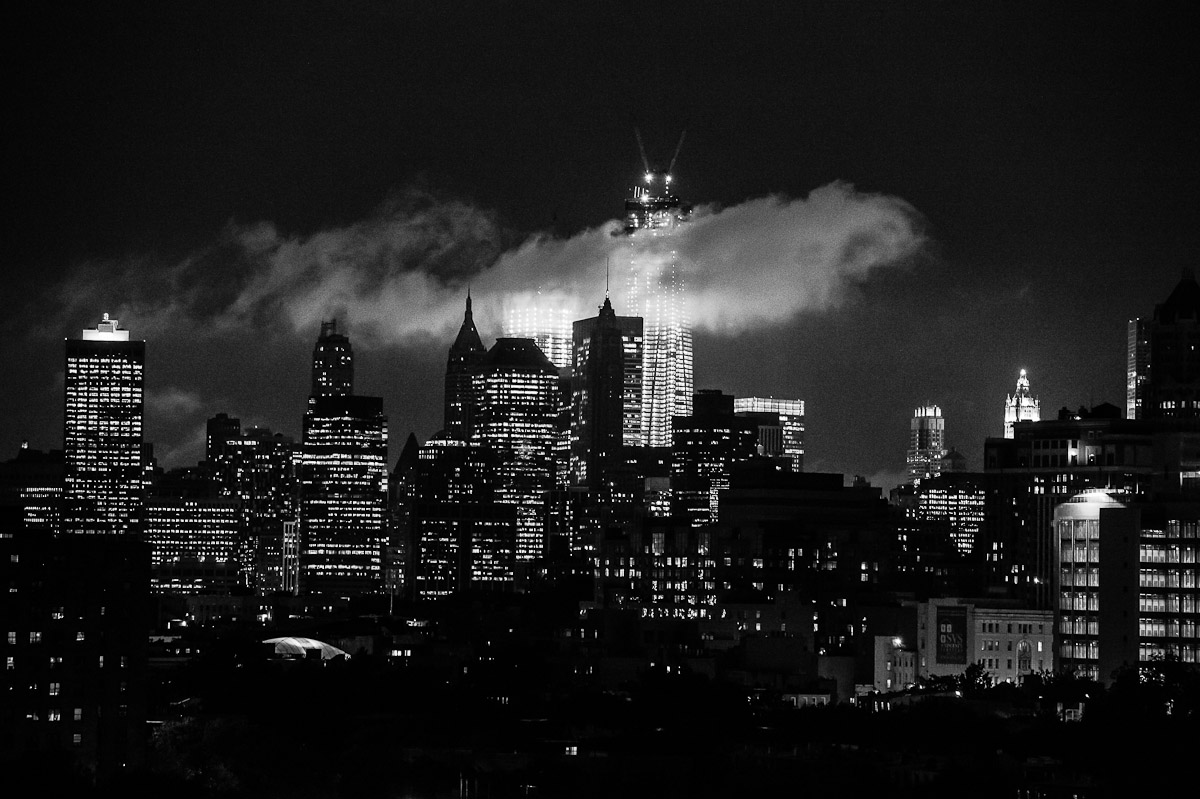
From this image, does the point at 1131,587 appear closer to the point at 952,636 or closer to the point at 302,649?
the point at 952,636

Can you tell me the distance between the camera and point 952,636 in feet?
520

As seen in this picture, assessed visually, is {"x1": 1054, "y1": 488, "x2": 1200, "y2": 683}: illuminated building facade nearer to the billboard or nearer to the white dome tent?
the billboard

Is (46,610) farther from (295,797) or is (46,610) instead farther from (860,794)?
(860,794)

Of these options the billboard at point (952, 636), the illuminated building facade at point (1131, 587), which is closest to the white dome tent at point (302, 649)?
the billboard at point (952, 636)

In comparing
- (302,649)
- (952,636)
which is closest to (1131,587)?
(952,636)

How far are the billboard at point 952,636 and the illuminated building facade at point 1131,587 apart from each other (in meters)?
15.5

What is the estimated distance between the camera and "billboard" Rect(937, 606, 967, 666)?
157 metres

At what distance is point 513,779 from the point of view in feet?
346

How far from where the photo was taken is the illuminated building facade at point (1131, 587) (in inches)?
5404

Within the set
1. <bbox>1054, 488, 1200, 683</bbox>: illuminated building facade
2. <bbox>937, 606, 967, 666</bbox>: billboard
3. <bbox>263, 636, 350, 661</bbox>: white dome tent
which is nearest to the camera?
<bbox>1054, 488, 1200, 683</bbox>: illuminated building facade

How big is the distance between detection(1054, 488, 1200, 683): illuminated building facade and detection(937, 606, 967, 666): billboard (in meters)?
15.5

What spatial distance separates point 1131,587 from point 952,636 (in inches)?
857

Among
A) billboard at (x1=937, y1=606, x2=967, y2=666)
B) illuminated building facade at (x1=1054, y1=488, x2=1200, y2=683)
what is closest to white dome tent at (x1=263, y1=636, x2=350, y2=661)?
billboard at (x1=937, y1=606, x2=967, y2=666)

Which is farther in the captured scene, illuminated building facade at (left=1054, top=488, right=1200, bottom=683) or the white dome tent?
the white dome tent
